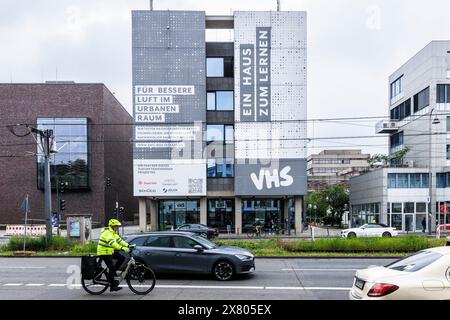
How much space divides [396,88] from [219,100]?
28055 millimetres

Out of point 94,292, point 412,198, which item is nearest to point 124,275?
point 94,292

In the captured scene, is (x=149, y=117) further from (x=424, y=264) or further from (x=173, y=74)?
(x=424, y=264)

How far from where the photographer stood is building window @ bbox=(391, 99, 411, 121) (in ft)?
173

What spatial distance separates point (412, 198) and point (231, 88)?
862 inches

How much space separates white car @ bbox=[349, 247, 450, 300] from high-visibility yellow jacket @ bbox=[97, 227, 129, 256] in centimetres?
553

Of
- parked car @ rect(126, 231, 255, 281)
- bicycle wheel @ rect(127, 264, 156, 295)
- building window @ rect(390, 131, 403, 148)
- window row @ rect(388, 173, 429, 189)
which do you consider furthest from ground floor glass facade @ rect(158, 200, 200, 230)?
bicycle wheel @ rect(127, 264, 156, 295)

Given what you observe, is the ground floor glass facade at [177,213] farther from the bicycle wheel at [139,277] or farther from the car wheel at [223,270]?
the bicycle wheel at [139,277]

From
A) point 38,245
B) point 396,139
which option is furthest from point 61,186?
point 396,139

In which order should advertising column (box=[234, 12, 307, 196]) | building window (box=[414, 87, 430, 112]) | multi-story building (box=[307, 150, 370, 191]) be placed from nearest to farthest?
advertising column (box=[234, 12, 307, 196]) → building window (box=[414, 87, 430, 112]) → multi-story building (box=[307, 150, 370, 191])

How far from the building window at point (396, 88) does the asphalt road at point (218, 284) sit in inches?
1747

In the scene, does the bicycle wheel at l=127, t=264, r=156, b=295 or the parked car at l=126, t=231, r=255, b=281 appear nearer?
the bicycle wheel at l=127, t=264, r=156, b=295

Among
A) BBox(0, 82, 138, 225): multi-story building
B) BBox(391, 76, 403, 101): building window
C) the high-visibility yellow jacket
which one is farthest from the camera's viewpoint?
BBox(391, 76, 403, 101): building window

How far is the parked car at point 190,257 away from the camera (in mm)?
12289

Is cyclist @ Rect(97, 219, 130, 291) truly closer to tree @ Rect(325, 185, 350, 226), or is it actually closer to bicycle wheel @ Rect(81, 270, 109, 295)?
bicycle wheel @ Rect(81, 270, 109, 295)
